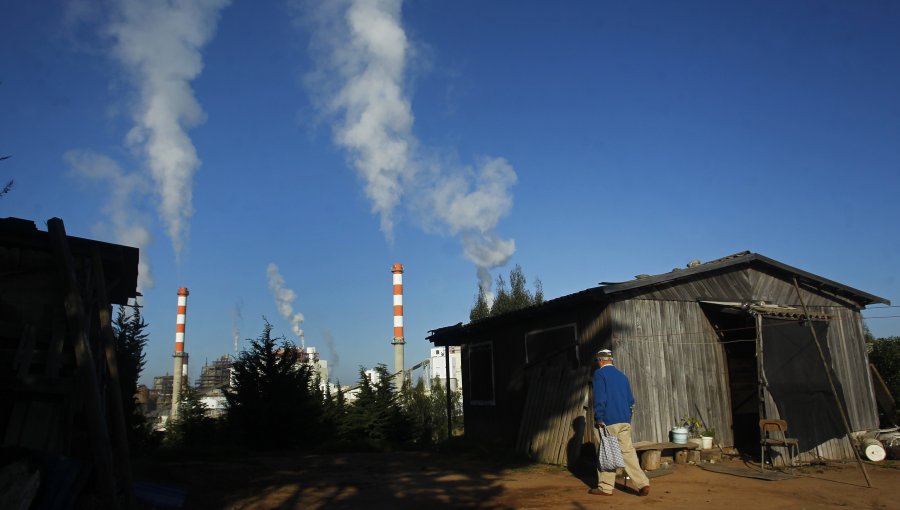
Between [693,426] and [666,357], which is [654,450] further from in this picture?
[666,357]

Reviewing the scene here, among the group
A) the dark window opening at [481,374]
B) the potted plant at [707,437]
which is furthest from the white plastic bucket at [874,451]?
the dark window opening at [481,374]

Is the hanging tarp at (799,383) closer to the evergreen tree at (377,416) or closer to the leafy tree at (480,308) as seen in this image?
the evergreen tree at (377,416)

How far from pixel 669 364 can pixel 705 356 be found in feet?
3.32

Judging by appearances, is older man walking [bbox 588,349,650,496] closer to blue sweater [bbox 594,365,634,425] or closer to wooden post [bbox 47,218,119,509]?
blue sweater [bbox 594,365,634,425]

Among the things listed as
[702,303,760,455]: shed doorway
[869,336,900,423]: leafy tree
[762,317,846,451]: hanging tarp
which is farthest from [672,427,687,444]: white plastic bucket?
[869,336,900,423]: leafy tree

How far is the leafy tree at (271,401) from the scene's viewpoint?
706 inches

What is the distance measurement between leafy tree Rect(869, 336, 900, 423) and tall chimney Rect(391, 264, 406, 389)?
2645 cm

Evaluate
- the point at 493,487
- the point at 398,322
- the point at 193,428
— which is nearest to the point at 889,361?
the point at 493,487

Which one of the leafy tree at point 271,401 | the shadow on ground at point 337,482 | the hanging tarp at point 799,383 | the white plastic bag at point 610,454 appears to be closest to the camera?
the shadow on ground at point 337,482

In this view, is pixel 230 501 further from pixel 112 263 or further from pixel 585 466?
pixel 585 466

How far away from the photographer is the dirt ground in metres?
7.50

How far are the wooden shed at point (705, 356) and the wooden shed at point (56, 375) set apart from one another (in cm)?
754

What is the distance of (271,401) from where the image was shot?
18234 millimetres

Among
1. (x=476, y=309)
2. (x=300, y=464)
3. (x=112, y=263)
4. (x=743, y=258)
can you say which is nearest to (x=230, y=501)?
(x=112, y=263)
